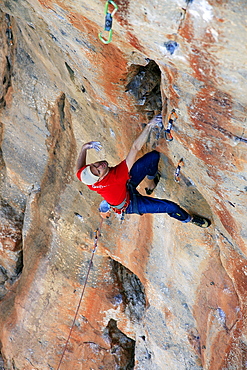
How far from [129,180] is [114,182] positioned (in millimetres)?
517

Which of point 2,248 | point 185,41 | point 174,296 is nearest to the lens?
point 185,41

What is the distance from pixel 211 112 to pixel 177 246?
2539mm

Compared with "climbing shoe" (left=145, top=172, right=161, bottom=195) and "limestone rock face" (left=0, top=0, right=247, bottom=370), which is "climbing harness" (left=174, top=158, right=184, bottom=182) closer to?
"limestone rock face" (left=0, top=0, right=247, bottom=370)

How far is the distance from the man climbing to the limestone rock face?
0.21m

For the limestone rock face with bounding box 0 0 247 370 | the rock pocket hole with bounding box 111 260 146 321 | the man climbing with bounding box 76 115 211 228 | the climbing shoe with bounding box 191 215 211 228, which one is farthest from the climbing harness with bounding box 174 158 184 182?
the rock pocket hole with bounding box 111 260 146 321

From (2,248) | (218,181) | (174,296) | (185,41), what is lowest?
(2,248)

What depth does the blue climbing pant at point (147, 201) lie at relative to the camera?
13.4 feet

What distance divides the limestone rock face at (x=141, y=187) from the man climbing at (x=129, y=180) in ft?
0.68

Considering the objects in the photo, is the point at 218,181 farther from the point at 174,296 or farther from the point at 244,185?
the point at 174,296

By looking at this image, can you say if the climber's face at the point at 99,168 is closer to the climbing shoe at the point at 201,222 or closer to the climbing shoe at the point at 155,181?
the climbing shoe at the point at 155,181

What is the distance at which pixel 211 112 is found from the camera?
2.81 m

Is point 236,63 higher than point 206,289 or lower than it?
higher

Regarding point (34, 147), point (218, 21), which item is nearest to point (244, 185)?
point (218, 21)

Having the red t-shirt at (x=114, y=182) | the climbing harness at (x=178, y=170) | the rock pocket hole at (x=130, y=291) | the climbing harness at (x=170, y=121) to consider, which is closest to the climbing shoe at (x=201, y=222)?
the climbing harness at (x=178, y=170)
